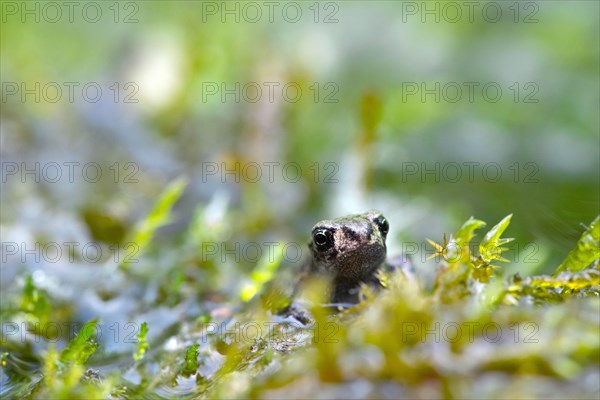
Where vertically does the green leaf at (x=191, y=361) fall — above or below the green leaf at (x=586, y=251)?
below

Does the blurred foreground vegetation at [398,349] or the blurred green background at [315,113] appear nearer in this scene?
the blurred foreground vegetation at [398,349]

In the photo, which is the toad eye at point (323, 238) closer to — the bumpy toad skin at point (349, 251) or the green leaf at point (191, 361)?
the bumpy toad skin at point (349, 251)

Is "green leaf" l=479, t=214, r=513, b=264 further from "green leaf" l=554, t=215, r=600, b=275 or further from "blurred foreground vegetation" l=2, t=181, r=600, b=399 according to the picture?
"green leaf" l=554, t=215, r=600, b=275

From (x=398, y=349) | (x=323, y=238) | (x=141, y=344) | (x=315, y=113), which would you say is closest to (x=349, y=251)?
(x=323, y=238)

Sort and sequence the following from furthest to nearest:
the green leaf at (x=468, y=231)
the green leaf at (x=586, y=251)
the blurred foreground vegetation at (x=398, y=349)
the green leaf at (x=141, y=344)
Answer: the green leaf at (x=141, y=344) < the green leaf at (x=468, y=231) < the green leaf at (x=586, y=251) < the blurred foreground vegetation at (x=398, y=349)

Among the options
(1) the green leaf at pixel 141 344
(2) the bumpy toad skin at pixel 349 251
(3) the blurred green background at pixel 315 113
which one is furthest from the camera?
(3) the blurred green background at pixel 315 113

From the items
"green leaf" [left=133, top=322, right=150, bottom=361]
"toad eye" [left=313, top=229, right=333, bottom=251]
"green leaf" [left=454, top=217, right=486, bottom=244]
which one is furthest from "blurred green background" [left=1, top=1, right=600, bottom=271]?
"green leaf" [left=133, top=322, right=150, bottom=361]

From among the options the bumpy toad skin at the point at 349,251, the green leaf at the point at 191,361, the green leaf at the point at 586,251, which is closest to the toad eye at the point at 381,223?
the bumpy toad skin at the point at 349,251
